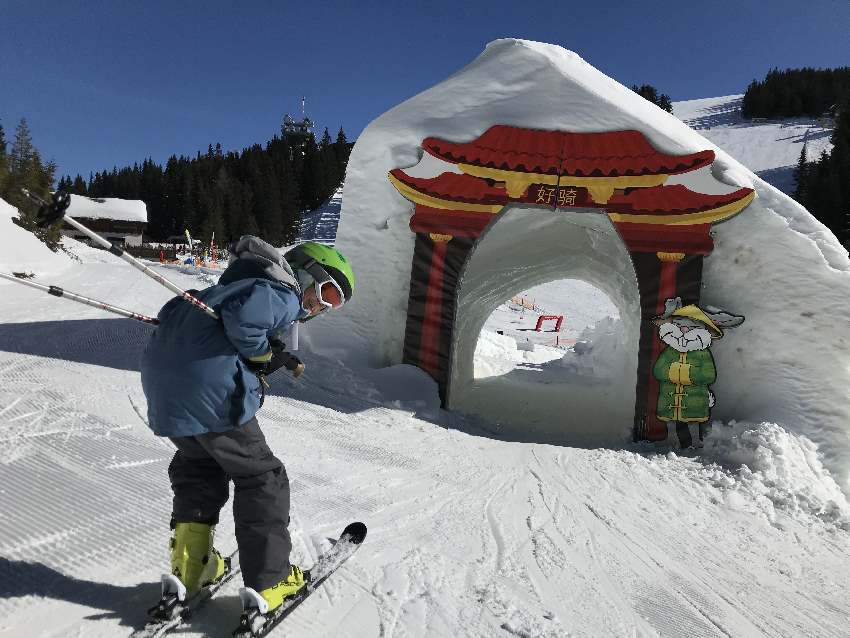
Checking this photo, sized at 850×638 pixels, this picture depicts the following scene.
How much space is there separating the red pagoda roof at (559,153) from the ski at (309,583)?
4662mm

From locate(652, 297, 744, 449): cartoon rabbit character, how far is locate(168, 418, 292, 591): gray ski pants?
4.89m

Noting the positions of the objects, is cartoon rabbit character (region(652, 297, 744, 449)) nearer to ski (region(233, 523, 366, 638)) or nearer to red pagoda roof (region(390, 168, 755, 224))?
red pagoda roof (region(390, 168, 755, 224))

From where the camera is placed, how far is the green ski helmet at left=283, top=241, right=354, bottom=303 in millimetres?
2023

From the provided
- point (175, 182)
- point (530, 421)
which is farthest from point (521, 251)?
point (175, 182)

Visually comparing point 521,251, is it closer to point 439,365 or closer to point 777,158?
point 439,365

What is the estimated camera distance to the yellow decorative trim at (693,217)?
541 cm

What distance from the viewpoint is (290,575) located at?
1889mm

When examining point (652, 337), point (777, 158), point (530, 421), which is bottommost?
point (530, 421)

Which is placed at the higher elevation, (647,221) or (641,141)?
(641,141)

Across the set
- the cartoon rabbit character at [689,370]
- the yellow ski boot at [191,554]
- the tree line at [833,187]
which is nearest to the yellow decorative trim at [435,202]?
the cartoon rabbit character at [689,370]

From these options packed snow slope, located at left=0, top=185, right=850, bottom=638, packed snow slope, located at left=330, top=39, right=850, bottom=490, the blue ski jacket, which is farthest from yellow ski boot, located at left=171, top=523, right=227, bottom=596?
packed snow slope, located at left=330, top=39, right=850, bottom=490

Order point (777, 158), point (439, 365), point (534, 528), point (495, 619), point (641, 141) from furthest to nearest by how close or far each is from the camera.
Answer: point (777, 158), point (439, 365), point (641, 141), point (534, 528), point (495, 619)

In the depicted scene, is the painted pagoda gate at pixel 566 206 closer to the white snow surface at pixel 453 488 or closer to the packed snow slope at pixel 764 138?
the white snow surface at pixel 453 488

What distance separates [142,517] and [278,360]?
1372 millimetres
